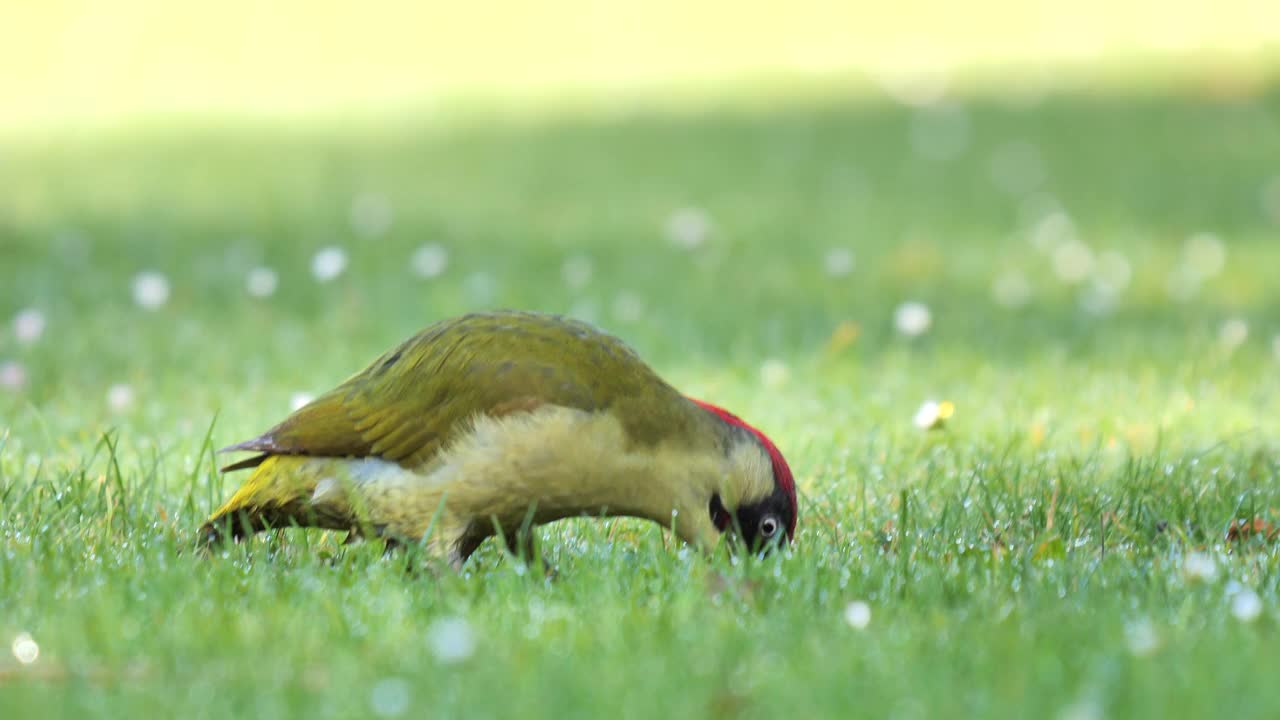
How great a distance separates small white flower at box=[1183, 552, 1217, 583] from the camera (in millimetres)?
3500

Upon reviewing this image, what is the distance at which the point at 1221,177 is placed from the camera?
1075 cm

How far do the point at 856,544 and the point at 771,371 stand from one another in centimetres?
227

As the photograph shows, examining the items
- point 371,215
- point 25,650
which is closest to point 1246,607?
point 25,650

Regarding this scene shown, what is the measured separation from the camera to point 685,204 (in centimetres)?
997

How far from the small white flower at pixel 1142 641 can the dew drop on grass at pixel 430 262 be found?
4690 mm

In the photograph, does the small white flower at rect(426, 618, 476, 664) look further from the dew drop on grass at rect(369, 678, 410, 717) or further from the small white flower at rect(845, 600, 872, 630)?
the small white flower at rect(845, 600, 872, 630)

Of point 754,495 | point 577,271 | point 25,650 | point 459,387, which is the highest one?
point 459,387

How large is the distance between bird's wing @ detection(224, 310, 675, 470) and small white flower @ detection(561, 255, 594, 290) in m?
3.88

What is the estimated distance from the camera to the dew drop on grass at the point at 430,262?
768cm

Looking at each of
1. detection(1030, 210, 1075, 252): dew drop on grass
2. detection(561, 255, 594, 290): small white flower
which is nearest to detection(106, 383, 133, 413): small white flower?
detection(561, 255, 594, 290): small white flower

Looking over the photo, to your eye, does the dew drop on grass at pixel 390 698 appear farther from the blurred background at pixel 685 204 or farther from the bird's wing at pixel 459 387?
the blurred background at pixel 685 204

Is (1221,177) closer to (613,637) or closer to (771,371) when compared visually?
(771,371)

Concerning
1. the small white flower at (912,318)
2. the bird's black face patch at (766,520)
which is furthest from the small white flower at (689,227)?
the bird's black face patch at (766,520)

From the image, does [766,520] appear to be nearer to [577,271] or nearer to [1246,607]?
[1246,607]
